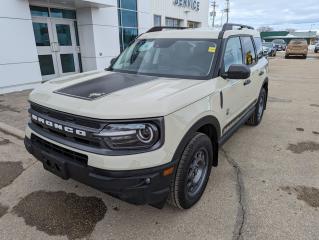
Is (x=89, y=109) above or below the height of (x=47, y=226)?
above

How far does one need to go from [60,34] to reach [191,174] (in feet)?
31.5

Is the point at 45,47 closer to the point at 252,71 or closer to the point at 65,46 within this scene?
the point at 65,46

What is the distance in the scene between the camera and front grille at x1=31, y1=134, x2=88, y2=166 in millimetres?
2301

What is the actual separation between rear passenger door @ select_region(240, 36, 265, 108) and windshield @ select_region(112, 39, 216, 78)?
3.38 feet

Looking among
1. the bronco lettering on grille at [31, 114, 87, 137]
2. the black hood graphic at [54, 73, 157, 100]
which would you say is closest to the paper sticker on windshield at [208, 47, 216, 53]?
the black hood graphic at [54, 73, 157, 100]

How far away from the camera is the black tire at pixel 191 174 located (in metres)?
2.52

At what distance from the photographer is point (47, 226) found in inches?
103

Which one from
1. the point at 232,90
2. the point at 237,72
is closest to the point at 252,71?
the point at 232,90

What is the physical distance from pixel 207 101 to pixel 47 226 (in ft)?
6.85

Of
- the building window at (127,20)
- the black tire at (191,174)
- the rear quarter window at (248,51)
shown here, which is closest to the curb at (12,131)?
the black tire at (191,174)

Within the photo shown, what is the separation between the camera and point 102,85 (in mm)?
2859

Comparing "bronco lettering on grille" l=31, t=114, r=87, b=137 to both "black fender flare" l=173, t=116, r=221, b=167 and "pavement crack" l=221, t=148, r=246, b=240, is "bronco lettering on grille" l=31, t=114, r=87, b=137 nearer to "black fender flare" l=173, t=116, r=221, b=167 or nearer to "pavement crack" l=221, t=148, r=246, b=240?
"black fender flare" l=173, t=116, r=221, b=167

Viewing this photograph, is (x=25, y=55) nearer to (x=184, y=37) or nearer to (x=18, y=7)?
(x=18, y=7)

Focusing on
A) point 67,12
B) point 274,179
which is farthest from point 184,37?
point 67,12
